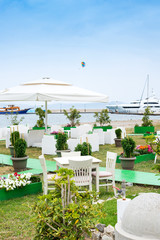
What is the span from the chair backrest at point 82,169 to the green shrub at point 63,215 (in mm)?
2569

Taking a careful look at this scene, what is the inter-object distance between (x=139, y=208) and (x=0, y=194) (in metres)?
4.00

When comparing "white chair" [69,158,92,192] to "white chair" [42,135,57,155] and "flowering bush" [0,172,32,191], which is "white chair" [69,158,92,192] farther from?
"white chair" [42,135,57,155]

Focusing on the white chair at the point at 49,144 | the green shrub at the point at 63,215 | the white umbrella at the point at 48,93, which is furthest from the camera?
the white chair at the point at 49,144

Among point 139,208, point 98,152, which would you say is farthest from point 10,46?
point 139,208

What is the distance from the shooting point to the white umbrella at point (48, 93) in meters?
9.43

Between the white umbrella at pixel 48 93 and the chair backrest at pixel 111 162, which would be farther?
the white umbrella at pixel 48 93

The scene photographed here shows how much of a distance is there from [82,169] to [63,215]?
2.91 m

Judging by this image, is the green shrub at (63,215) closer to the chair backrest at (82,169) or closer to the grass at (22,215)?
the grass at (22,215)

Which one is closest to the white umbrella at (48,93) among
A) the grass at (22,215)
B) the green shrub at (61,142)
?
the green shrub at (61,142)

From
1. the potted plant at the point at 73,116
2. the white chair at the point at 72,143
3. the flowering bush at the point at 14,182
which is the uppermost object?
the potted plant at the point at 73,116

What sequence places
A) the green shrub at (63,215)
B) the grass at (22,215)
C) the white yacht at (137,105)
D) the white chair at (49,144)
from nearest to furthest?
the green shrub at (63,215)
the grass at (22,215)
the white chair at (49,144)
the white yacht at (137,105)

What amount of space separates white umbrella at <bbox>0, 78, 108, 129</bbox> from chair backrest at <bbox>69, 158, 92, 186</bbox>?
3.95 metres

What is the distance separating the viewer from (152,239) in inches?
101

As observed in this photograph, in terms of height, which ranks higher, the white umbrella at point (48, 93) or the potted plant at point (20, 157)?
the white umbrella at point (48, 93)
